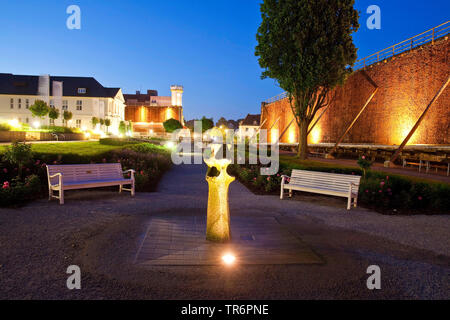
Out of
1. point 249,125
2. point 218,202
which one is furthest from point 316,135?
point 249,125

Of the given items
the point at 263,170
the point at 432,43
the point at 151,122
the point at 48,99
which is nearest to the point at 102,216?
the point at 263,170

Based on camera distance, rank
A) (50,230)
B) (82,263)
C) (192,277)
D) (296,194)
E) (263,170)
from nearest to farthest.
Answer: (192,277) < (82,263) < (50,230) < (296,194) < (263,170)

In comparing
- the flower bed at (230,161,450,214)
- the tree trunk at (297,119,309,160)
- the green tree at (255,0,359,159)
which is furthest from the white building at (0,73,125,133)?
the flower bed at (230,161,450,214)

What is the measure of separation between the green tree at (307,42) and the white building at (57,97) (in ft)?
127

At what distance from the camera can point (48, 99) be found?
1850 inches

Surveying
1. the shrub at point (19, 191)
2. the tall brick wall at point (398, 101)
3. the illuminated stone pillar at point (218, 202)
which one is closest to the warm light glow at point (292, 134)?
the tall brick wall at point (398, 101)

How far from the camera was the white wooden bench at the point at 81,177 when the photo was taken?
7721mm

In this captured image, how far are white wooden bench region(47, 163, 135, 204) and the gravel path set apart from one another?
50cm

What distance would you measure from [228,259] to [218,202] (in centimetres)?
101

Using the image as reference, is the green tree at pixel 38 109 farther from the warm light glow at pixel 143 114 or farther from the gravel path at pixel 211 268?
the warm light glow at pixel 143 114

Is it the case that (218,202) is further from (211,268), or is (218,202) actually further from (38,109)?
(38,109)

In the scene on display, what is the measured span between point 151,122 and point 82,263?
231 feet

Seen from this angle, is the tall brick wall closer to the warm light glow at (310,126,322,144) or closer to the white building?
the warm light glow at (310,126,322,144)
